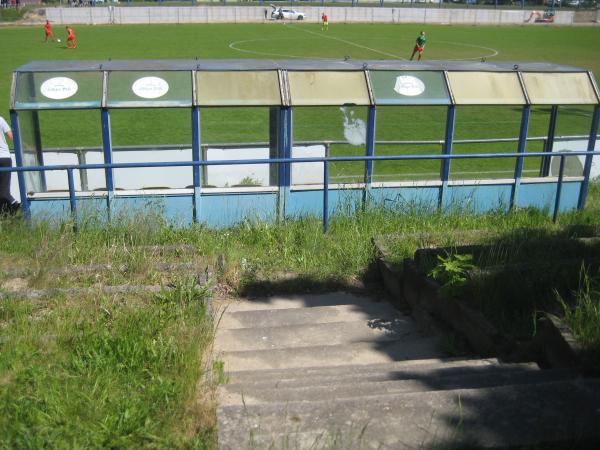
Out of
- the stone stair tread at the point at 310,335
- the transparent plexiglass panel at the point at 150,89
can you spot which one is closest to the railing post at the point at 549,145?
the transparent plexiglass panel at the point at 150,89

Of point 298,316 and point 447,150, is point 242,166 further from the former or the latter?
point 298,316

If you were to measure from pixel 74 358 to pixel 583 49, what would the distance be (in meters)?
40.7

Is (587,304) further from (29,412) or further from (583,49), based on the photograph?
(583,49)

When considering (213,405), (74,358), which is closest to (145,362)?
(74,358)

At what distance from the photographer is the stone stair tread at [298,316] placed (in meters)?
6.07

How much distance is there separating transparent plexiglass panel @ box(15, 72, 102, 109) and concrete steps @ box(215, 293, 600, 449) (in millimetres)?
4847

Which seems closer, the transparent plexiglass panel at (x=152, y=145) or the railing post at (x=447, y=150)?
the railing post at (x=447, y=150)

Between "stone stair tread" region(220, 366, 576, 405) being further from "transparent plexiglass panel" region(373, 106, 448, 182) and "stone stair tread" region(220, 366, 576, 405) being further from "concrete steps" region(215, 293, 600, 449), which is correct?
"transparent plexiglass panel" region(373, 106, 448, 182)

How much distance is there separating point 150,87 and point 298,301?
4158 mm

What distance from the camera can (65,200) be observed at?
9.20 metres

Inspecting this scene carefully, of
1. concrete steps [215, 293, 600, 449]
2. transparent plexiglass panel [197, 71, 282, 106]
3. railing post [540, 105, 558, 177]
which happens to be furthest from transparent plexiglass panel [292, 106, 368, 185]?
concrete steps [215, 293, 600, 449]

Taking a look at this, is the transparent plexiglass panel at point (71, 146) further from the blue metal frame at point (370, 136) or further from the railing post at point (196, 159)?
the blue metal frame at point (370, 136)

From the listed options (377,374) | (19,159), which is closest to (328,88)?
(19,159)

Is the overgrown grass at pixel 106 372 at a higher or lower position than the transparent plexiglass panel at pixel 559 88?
lower
